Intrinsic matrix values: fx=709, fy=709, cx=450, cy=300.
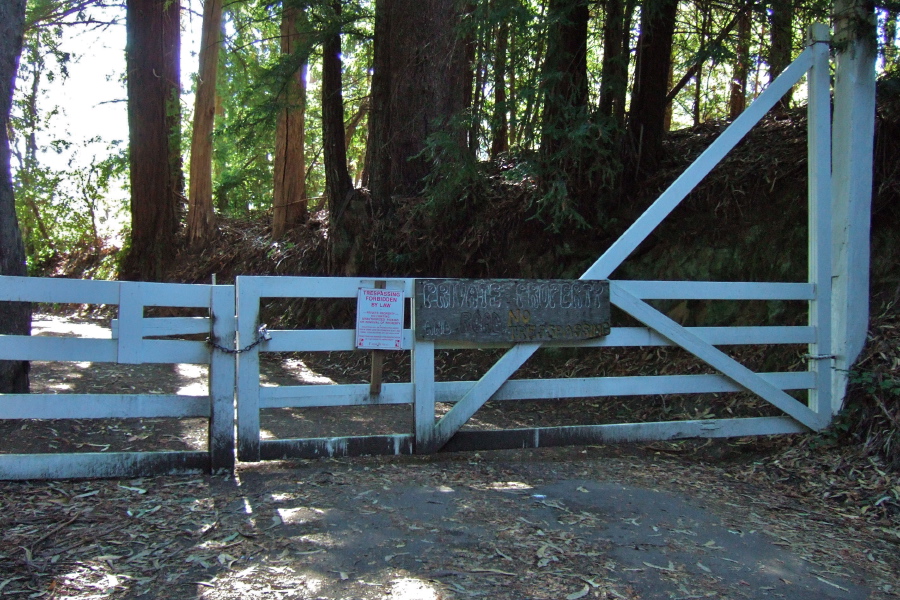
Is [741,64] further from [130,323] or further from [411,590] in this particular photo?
[411,590]

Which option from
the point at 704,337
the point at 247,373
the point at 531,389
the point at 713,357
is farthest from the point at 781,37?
the point at 247,373

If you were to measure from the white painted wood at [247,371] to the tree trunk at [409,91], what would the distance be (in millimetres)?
5922

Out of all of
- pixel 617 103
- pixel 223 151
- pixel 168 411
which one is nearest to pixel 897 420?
pixel 617 103

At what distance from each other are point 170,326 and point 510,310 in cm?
244

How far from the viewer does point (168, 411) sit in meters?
4.76

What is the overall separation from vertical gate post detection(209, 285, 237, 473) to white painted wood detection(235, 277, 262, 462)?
0.05m

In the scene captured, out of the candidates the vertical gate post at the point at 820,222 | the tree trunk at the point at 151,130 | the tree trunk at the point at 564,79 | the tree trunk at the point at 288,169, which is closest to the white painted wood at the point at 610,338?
the vertical gate post at the point at 820,222

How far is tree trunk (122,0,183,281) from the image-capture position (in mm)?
15000

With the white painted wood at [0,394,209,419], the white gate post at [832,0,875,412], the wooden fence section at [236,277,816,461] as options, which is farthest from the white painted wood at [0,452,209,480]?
the white gate post at [832,0,875,412]

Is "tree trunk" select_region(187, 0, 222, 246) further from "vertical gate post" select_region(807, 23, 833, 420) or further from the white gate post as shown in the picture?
the white gate post

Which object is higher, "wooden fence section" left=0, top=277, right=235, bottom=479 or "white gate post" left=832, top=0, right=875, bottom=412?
"white gate post" left=832, top=0, right=875, bottom=412

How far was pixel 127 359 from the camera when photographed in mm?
4676

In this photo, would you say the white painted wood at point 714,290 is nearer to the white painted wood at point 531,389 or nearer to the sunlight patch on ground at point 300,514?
the white painted wood at point 531,389

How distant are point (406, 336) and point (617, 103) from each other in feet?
13.7
